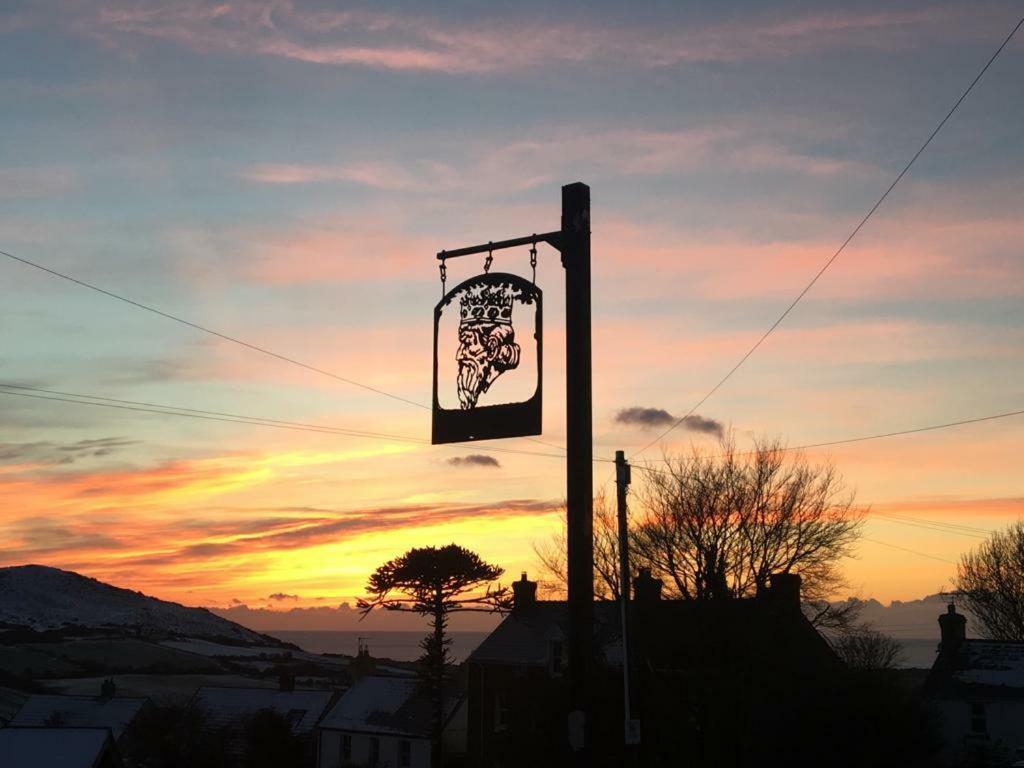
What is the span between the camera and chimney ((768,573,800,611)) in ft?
136

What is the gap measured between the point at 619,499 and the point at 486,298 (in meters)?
16.1

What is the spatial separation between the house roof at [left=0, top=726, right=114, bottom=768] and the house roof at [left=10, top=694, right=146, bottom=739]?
2247 cm

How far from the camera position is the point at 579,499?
28.1 feet

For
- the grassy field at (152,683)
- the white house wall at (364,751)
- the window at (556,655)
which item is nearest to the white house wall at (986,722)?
the window at (556,655)

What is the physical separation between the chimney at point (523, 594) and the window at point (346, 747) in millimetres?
11183

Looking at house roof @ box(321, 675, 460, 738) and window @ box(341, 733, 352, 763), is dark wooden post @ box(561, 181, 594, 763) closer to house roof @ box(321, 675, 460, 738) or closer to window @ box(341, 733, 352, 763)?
house roof @ box(321, 675, 460, 738)

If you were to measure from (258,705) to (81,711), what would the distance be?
11.1m

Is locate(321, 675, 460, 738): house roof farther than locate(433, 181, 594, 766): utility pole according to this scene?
Yes

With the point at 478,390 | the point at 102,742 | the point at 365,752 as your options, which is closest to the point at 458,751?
the point at 365,752

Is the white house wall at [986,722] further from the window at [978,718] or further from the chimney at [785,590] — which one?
the chimney at [785,590]

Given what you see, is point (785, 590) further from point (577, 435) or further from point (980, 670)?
point (577, 435)

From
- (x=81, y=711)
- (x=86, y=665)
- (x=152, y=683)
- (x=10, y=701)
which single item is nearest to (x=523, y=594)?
(x=81, y=711)

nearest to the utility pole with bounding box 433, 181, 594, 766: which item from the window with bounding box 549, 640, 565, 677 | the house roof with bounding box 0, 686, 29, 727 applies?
the window with bounding box 549, 640, 565, 677

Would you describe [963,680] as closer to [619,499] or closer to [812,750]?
[812,750]
